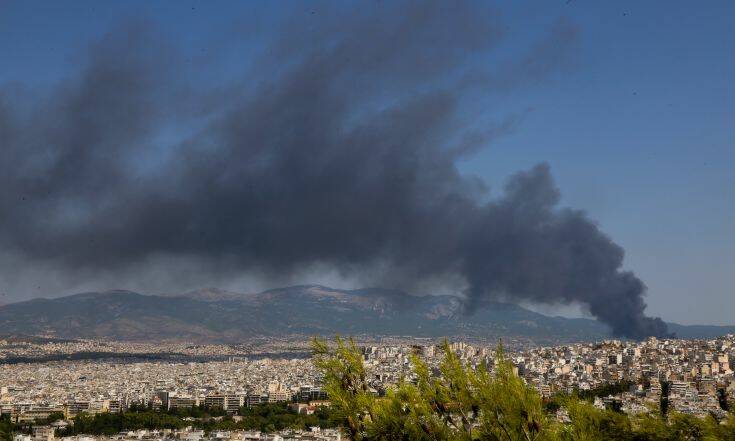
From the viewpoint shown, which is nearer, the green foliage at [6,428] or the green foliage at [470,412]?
the green foliage at [470,412]

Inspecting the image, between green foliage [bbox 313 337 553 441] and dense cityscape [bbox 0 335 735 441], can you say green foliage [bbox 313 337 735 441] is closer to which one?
green foliage [bbox 313 337 553 441]

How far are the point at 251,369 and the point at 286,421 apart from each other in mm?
68424

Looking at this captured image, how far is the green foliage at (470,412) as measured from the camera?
29.3ft

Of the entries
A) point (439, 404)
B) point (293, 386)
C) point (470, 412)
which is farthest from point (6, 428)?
point (439, 404)

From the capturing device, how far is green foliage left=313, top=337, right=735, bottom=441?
8.92 meters

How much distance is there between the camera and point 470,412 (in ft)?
32.5

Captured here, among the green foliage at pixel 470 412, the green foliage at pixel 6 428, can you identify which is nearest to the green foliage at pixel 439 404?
the green foliage at pixel 470 412

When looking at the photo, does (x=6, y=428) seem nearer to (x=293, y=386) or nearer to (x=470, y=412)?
(x=293, y=386)

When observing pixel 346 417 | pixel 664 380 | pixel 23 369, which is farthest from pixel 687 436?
pixel 23 369

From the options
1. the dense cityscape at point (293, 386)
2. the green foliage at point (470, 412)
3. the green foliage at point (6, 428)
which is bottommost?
the green foliage at point (6, 428)

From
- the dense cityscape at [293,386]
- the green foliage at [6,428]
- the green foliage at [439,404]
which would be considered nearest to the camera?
the green foliage at [439,404]

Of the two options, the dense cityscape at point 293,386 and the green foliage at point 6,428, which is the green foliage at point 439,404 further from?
the green foliage at point 6,428

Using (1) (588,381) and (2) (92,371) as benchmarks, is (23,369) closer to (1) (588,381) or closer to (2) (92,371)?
(2) (92,371)

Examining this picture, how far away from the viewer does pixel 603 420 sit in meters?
11.1
